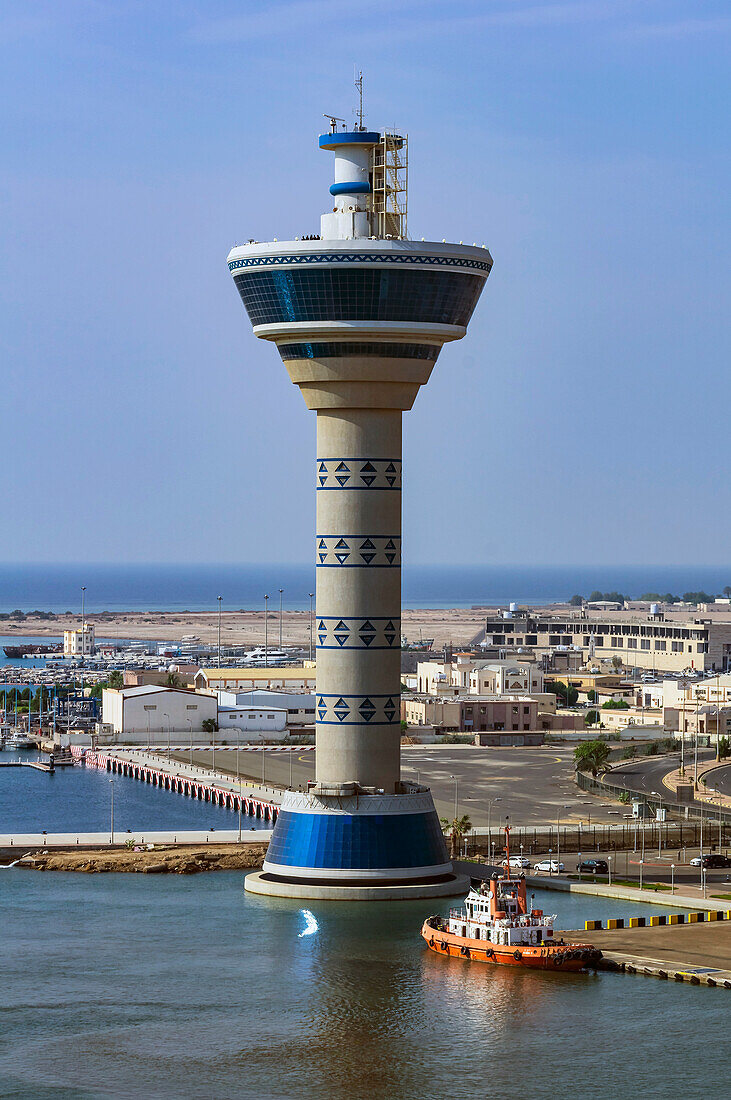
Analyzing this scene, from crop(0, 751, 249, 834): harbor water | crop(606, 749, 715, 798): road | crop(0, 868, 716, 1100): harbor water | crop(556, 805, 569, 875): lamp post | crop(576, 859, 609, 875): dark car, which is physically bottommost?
Answer: crop(0, 868, 716, 1100): harbor water

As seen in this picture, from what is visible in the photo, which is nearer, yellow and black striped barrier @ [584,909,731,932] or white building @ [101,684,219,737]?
yellow and black striped barrier @ [584,909,731,932]

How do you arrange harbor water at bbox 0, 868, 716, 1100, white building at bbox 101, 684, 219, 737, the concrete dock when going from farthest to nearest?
white building at bbox 101, 684, 219, 737, the concrete dock, harbor water at bbox 0, 868, 716, 1100

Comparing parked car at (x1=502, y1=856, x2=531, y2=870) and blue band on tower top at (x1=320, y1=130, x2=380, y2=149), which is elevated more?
blue band on tower top at (x1=320, y1=130, x2=380, y2=149)

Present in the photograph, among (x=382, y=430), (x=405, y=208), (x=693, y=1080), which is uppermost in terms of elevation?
(x=405, y=208)

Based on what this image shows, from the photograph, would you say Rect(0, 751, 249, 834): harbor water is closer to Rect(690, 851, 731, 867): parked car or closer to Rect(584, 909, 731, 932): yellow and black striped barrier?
Rect(690, 851, 731, 867): parked car

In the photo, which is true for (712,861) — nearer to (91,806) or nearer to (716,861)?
(716,861)

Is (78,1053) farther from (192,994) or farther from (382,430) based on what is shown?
(382,430)

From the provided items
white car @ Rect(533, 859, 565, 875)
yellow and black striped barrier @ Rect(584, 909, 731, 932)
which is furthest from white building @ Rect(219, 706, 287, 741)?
yellow and black striped barrier @ Rect(584, 909, 731, 932)

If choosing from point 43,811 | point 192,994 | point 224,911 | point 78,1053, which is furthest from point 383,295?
point 43,811
